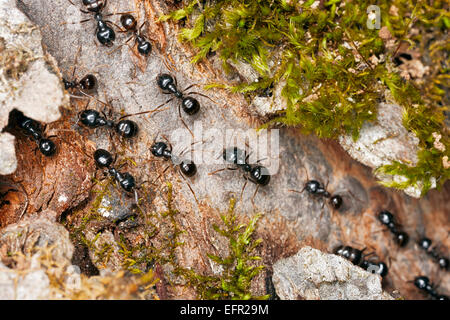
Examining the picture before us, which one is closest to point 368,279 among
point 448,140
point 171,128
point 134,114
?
point 448,140

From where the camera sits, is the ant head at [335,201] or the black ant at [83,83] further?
the ant head at [335,201]

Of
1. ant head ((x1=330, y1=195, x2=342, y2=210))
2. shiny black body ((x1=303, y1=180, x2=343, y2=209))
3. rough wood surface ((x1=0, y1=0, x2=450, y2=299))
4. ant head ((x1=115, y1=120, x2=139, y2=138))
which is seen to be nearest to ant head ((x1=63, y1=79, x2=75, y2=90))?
rough wood surface ((x1=0, y1=0, x2=450, y2=299))

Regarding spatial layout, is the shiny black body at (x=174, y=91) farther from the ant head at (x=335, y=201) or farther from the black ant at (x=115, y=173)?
the ant head at (x=335, y=201)

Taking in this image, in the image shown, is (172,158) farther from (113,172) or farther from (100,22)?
(100,22)

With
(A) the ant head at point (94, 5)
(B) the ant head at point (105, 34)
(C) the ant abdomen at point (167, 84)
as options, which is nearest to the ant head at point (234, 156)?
(C) the ant abdomen at point (167, 84)

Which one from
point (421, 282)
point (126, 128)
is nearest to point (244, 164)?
point (126, 128)

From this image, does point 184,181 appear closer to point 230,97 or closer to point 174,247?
point 174,247
